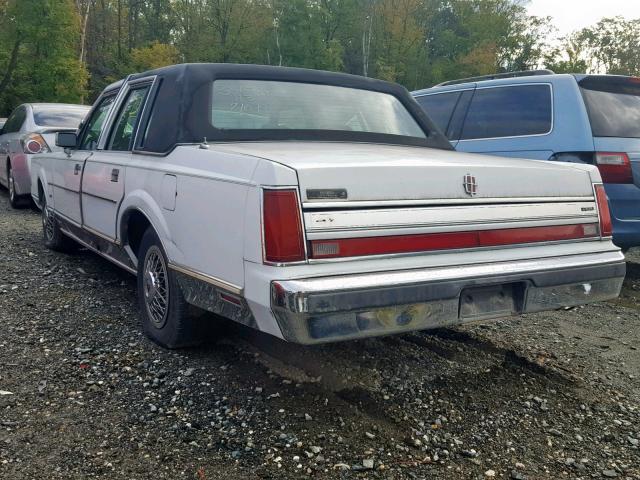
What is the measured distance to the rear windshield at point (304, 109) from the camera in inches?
156

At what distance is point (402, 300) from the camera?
2807 millimetres

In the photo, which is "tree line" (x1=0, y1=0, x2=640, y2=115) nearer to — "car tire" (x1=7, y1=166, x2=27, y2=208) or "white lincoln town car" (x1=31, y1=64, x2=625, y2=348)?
"car tire" (x1=7, y1=166, x2=27, y2=208)

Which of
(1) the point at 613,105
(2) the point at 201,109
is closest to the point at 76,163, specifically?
(2) the point at 201,109

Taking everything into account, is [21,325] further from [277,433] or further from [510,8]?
[510,8]

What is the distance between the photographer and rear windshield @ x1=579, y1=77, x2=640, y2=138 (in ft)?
18.4

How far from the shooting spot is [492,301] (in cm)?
314

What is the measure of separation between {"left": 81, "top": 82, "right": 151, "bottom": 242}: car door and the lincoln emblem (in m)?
2.29

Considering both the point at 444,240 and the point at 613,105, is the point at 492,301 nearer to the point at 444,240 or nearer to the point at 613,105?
the point at 444,240

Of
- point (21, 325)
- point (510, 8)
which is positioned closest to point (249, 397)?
point (21, 325)

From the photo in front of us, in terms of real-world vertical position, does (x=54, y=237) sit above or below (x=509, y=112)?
below

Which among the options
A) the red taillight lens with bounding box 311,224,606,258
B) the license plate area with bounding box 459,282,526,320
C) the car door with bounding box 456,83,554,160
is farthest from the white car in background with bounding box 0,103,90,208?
the license plate area with bounding box 459,282,526,320

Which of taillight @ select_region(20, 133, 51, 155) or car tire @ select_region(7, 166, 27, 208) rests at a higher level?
taillight @ select_region(20, 133, 51, 155)

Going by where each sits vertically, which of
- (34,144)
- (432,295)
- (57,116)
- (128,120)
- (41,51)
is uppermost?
(41,51)

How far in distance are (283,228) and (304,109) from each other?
177 centimetres
